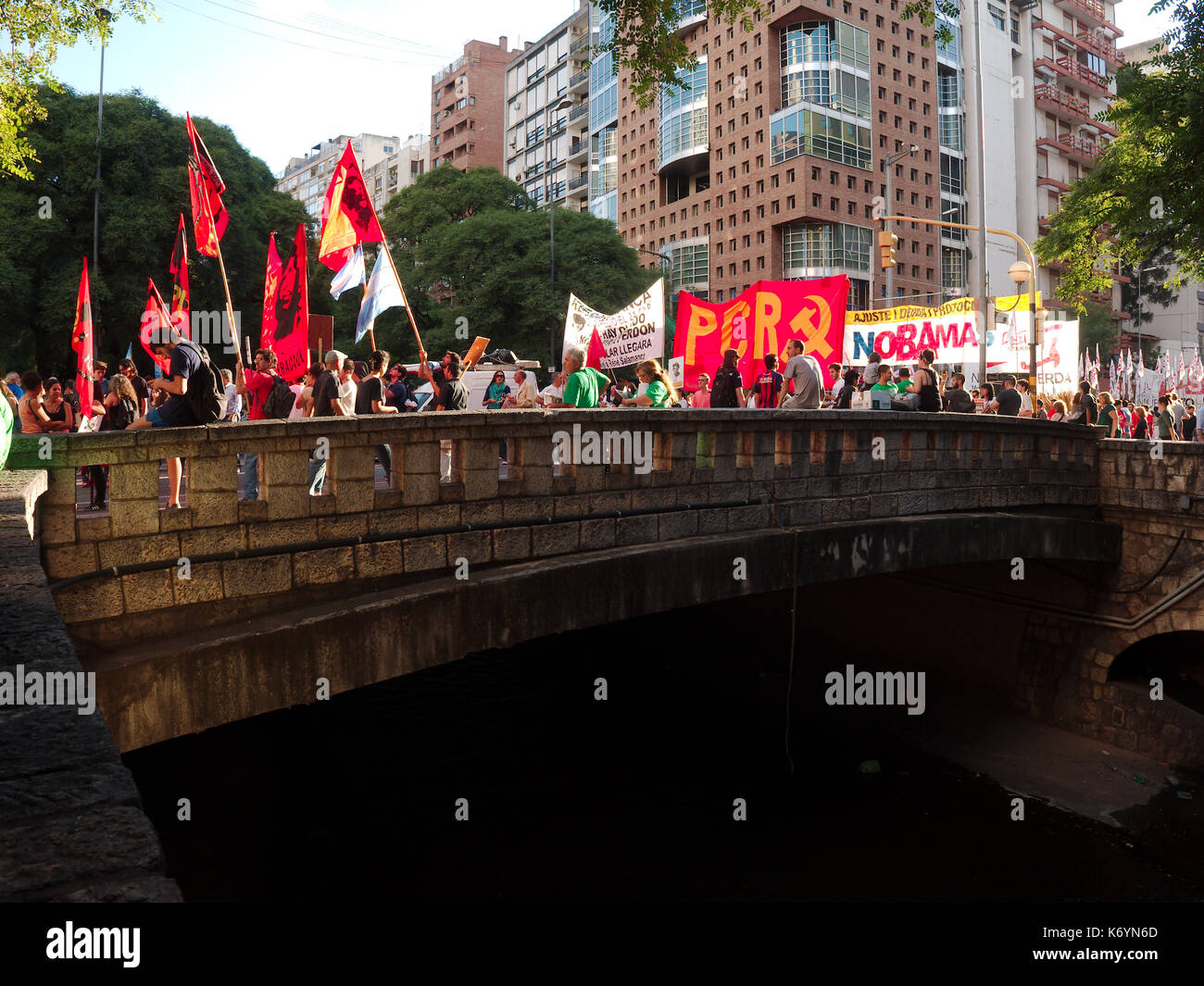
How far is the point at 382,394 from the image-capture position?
414 inches

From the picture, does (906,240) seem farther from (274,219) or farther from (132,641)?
(132,641)

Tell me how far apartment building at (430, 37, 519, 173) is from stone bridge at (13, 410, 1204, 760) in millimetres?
83002

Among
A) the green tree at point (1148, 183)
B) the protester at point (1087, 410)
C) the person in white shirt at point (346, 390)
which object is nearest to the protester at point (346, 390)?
the person in white shirt at point (346, 390)

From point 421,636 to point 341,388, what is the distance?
4.41m

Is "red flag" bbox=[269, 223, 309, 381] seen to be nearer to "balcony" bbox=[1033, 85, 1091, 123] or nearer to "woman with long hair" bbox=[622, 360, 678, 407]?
"woman with long hair" bbox=[622, 360, 678, 407]

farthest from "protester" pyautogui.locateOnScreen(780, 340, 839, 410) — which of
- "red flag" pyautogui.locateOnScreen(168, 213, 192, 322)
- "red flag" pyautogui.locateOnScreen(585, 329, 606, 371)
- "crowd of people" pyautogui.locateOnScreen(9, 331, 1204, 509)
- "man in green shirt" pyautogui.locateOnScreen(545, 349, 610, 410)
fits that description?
"red flag" pyautogui.locateOnScreen(168, 213, 192, 322)

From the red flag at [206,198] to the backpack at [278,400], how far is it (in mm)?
1513

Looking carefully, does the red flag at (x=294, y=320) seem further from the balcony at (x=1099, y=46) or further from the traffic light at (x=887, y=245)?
the balcony at (x=1099, y=46)

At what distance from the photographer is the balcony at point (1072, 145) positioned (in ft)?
244

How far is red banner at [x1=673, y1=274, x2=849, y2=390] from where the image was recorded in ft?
47.1

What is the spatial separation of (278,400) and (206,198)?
222 centimetres

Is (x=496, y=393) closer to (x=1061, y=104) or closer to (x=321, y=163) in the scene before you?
(x=1061, y=104)
